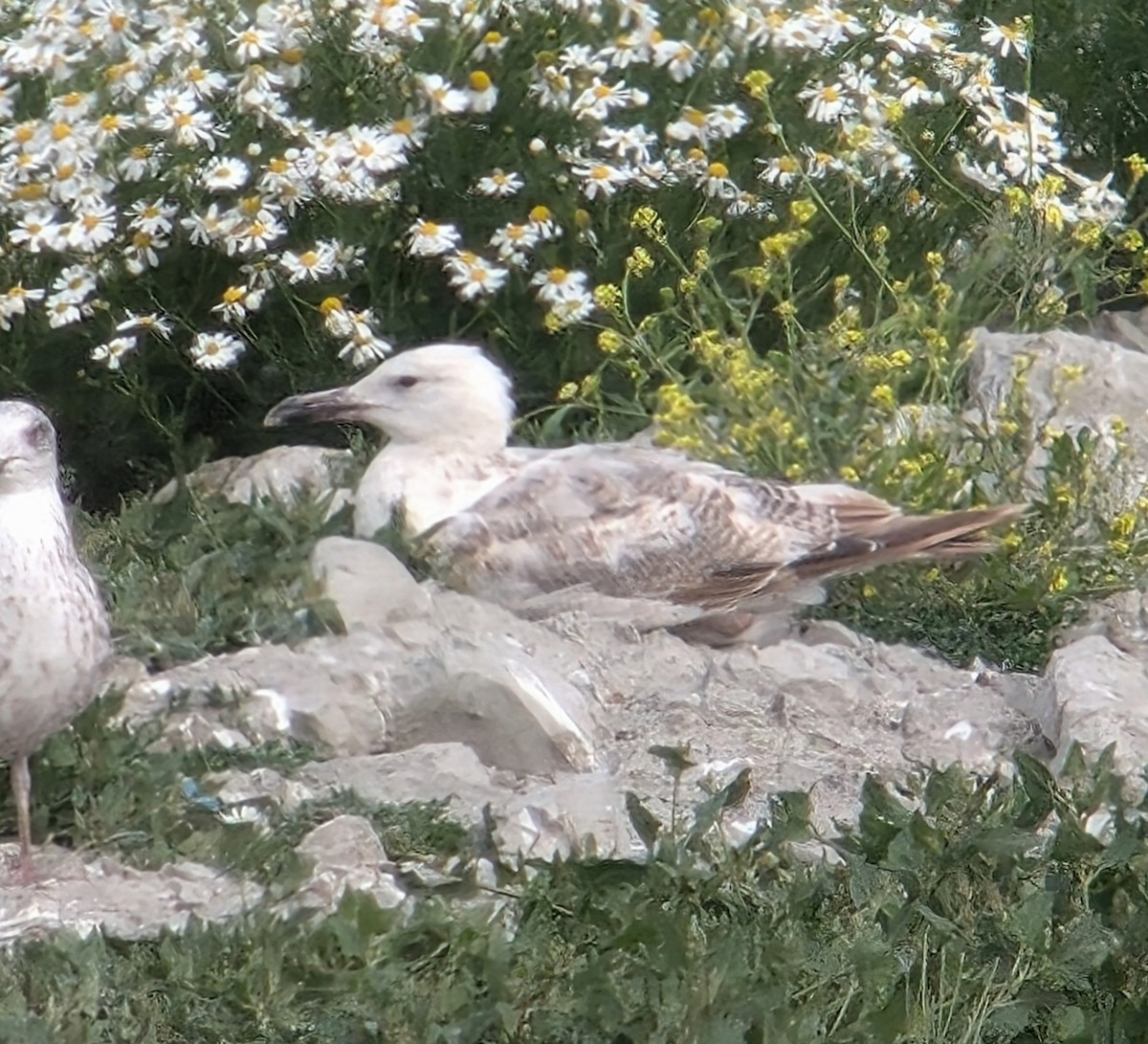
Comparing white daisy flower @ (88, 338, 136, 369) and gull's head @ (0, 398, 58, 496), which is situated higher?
gull's head @ (0, 398, 58, 496)

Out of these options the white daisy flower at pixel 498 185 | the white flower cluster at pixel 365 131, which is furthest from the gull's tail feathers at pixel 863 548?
the white daisy flower at pixel 498 185

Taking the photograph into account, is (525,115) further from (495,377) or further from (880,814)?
(880,814)

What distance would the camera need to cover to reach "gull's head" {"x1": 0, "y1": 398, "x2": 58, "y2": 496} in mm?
4664

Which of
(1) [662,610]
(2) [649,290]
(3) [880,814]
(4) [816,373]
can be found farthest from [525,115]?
(3) [880,814]

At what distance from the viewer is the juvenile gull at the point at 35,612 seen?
4516 mm

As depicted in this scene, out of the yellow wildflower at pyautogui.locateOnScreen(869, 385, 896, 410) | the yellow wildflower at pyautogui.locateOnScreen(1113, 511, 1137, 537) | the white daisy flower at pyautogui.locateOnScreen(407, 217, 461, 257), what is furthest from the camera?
the white daisy flower at pyautogui.locateOnScreen(407, 217, 461, 257)

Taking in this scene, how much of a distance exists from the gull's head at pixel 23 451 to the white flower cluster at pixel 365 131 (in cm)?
216

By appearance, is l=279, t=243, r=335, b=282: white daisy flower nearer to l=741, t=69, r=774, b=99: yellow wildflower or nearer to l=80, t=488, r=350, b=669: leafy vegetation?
l=80, t=488, r=350, b=669: leafy vegetation

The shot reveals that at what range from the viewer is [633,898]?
4.04 m

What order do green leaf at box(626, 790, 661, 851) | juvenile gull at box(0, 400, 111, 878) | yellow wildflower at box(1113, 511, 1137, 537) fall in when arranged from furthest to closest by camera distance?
1. yellow wildflower at box(1113, 511, 1137, 537)
2. juvenile gull at box(0, 400, 111, 878)
3. green leaf at box(626, 790, 661, 851)

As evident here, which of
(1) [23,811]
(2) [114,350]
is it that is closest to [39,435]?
(1) [23,811]

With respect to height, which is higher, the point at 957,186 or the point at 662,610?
the point at 957,186

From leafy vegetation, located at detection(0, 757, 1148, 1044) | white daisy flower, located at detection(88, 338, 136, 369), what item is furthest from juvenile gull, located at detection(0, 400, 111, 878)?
white daisy flower, located at detection(88, 338, 136, 369)

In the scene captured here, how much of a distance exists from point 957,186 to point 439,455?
2.36 meters
